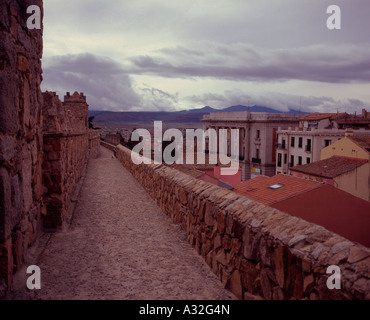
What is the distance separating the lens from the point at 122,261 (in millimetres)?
4309

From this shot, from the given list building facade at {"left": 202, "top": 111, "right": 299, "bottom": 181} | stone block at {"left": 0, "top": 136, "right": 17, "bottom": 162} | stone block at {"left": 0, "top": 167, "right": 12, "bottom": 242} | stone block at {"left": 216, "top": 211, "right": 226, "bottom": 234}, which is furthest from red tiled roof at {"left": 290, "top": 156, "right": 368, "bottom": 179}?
building facade at {"left": 202, "top": 111, "right": 299, "bottom": 181}

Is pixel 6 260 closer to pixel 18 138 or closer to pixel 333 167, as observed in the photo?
pixel 18 138

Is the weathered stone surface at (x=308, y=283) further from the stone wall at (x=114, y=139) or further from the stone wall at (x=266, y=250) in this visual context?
the stone wall at (x=114, y=139)

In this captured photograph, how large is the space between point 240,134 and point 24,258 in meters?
56.9

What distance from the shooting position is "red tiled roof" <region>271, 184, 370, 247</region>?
10078mm

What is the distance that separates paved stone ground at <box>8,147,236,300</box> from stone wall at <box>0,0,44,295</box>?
42cm

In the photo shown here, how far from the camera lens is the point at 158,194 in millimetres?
7559

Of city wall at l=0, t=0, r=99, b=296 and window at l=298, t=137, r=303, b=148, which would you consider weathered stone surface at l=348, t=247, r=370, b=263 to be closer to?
city wall at l=0, t=0, r=99, b=296

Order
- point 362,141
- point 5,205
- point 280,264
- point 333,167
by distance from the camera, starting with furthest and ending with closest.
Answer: point 362,141
point 333,167
point 5,205
point 280,264

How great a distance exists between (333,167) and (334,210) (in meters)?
15.9

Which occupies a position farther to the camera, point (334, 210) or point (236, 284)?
point (334, 210)

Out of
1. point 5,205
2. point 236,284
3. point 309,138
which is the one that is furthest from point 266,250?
point 309,138

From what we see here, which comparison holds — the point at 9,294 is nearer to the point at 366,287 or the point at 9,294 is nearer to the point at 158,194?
the point at 366,287
